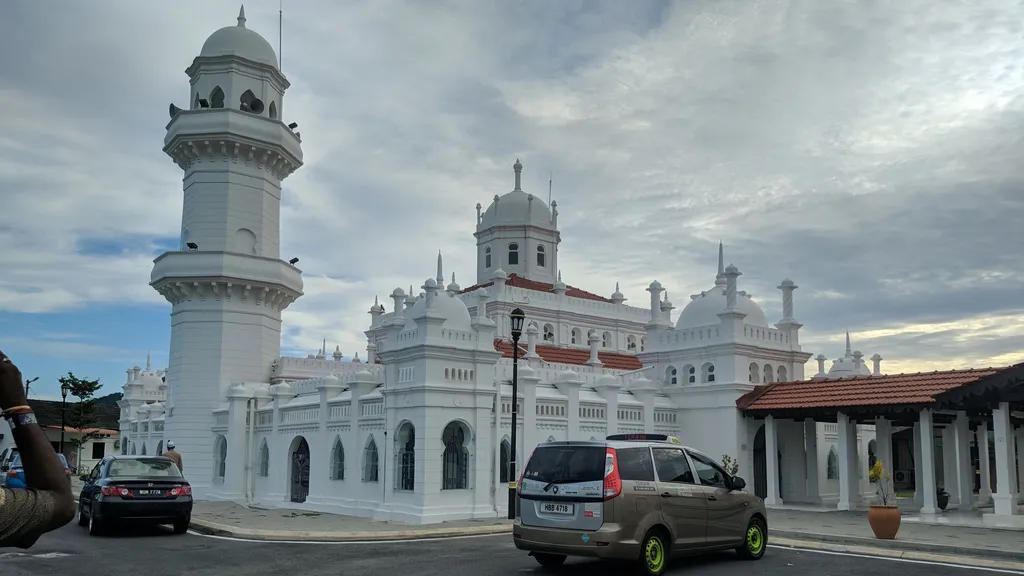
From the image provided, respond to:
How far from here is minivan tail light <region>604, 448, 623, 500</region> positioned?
37.9 feet

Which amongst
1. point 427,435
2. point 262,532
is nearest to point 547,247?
point 427,435

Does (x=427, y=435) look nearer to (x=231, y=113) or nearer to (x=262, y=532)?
(x=262, y=532)

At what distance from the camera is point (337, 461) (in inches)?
970

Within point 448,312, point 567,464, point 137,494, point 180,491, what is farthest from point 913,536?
point 137,494

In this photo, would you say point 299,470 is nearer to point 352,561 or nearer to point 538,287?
point 352,561

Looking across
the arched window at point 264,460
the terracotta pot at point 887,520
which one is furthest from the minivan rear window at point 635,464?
the arched window at point 264,460

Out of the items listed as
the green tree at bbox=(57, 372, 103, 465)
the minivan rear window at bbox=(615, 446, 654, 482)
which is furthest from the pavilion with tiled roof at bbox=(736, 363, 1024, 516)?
the green tree at bbox=(57, 372, 103, 465)

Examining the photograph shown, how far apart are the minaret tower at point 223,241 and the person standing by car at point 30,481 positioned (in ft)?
92.8

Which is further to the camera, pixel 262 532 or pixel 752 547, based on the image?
pixel 262 532

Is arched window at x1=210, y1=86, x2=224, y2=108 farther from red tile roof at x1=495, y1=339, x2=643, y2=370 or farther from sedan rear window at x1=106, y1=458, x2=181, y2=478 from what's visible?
sedan rear window at x1=106, y1=458, x2=181, y2=478

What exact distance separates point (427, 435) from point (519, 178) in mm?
26109

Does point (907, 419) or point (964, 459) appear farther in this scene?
point (907, 419)

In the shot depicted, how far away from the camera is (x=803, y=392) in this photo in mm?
24906

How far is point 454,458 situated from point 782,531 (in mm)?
8157
